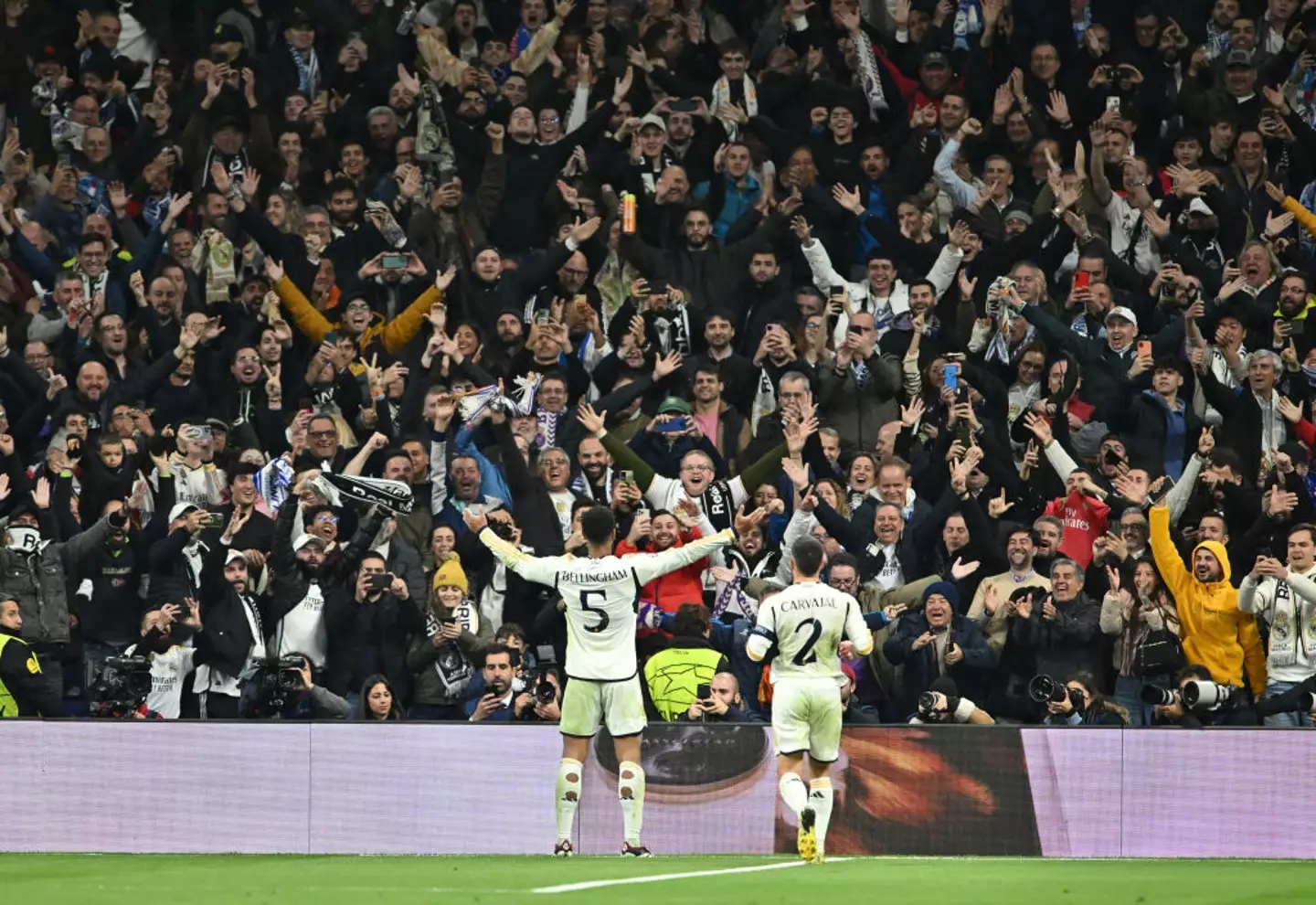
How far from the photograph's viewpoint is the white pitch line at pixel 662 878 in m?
11.3

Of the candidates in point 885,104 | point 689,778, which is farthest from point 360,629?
point 885,104

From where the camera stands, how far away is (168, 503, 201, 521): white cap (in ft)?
60.8

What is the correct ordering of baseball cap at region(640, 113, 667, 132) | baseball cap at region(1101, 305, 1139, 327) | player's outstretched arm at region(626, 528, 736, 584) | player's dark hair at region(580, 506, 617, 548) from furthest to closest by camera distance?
baseball cap at region(640, 113, 667, 132)
baseball cap at region(1101, 305, 1139, 327)
player's outstretched arm at region(626, 528, 736, 584)
player's dark hair at region(580, 506, 617, 548)

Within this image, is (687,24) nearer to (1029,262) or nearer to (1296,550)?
(1029,262)

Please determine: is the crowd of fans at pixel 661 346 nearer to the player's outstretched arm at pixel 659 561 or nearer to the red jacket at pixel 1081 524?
the red jacket at pixel 1081 524

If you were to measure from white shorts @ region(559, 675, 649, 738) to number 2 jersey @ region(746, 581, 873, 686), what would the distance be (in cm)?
103

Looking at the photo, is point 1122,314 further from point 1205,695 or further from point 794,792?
point 794,792

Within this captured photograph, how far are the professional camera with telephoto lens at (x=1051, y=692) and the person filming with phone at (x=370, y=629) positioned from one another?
190 inches

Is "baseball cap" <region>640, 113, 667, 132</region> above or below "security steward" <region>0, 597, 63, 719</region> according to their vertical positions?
above

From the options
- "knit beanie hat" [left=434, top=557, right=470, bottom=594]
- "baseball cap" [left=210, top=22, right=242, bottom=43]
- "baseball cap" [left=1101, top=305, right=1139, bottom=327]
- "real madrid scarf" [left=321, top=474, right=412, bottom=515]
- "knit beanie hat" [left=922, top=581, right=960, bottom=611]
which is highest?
"baseball cap" [left=210, top=22, right=242, bottom=43]

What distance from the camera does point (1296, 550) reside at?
16.4m

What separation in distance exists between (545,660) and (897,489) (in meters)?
3.25

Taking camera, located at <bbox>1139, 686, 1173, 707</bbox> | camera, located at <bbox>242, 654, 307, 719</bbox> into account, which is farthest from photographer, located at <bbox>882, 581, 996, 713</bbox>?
camera, located at <bbox>242, 654, 307, 719</bbox>

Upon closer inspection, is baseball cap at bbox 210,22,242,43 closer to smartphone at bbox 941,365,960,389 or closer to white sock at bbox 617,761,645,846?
smartphone at bbox 941,365,960,389
